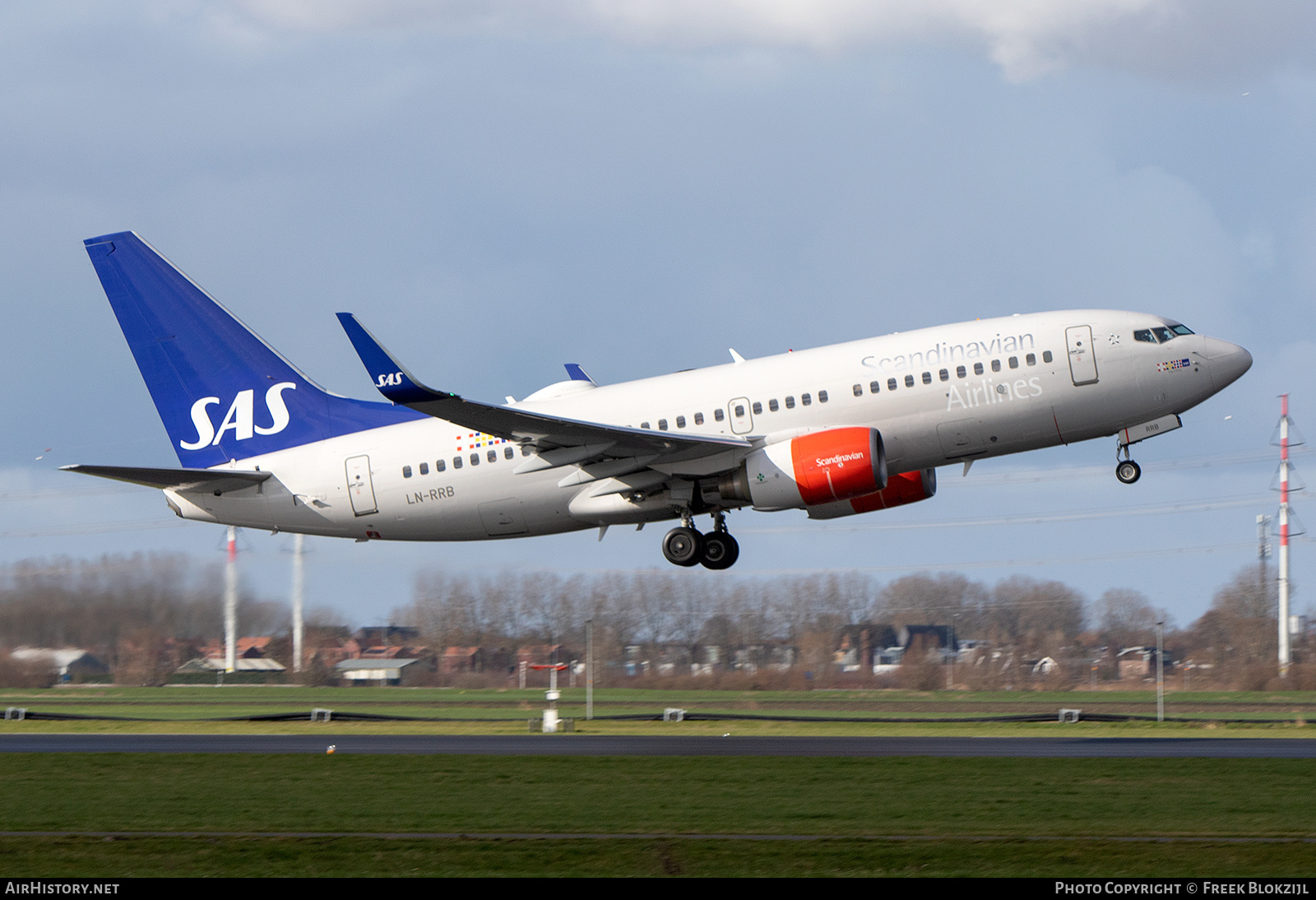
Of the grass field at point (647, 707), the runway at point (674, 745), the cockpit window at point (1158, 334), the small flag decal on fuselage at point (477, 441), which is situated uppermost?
the cockpit window at point (1158, 334)

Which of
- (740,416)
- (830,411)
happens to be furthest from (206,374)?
(830,411)

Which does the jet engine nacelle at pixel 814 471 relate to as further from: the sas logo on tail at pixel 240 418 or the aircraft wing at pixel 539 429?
the sas logo on tail at pixel 240 418

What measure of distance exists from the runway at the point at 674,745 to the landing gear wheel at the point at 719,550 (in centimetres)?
479

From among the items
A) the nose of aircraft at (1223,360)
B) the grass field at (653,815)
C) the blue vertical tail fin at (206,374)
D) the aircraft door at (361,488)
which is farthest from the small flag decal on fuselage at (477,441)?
the nose of aircraft at (1223,360)

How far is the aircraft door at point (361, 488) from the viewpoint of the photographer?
132 ft

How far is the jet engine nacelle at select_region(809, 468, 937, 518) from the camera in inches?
1548

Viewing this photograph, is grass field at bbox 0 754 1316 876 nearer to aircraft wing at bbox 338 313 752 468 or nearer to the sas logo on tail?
aircraft wing at bbox 338 313 752 468

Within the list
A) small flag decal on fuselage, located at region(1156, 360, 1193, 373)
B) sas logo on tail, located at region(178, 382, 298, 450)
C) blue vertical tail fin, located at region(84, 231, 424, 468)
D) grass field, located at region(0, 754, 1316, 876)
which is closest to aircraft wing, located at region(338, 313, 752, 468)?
blue vertical tail fin, located at region(84, 231, 424, 468)

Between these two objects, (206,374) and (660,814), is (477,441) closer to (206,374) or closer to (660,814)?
(206,374)

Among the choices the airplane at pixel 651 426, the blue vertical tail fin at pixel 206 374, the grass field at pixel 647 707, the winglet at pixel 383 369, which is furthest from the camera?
the grass field at pixel 647 707

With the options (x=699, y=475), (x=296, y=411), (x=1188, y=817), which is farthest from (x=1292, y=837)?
(x=296, y=411)

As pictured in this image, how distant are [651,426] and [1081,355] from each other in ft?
35.9

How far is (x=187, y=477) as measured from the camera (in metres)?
40.1

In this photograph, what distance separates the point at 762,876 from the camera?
61.2 feet
